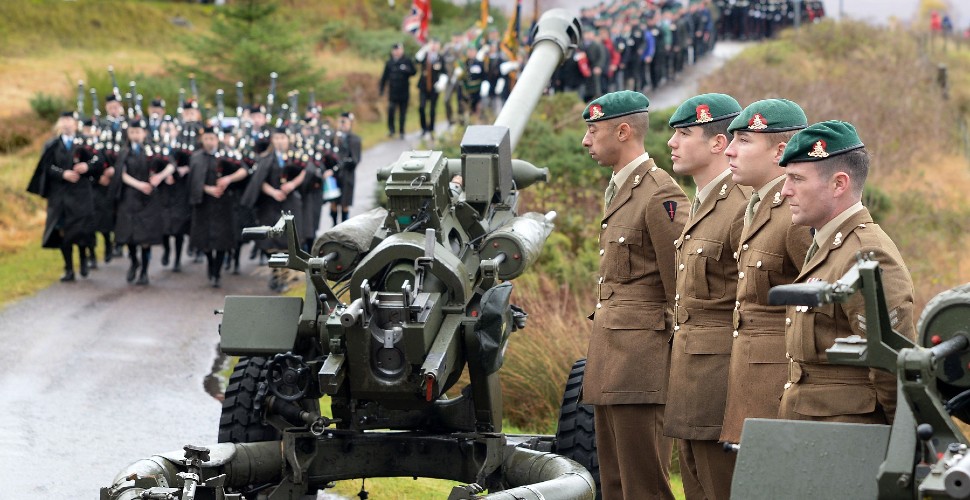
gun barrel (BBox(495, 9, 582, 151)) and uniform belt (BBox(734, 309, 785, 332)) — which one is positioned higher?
gun barrel (BBox(495, 9, 582, 151))

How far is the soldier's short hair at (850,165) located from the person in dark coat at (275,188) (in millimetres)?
12770

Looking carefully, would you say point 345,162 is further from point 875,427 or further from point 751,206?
point 875,427

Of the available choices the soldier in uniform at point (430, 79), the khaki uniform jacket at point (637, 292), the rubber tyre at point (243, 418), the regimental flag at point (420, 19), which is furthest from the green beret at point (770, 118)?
the regimental flag at point (420, 19)

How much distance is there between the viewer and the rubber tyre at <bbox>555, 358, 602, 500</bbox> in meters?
8.33

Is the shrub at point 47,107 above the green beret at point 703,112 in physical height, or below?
below

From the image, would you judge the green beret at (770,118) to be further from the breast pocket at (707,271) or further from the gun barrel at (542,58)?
the gun barrel at (542,58)

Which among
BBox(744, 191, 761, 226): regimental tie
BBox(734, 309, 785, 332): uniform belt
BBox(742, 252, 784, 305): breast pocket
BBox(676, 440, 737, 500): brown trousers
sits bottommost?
BBox(676, 440, 737, 500): brown trousers

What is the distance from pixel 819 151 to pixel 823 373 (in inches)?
30.8

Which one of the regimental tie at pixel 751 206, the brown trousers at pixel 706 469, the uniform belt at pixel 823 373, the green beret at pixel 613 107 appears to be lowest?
the brown trousers at pixel 706 469

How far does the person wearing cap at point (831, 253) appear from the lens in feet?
17.4

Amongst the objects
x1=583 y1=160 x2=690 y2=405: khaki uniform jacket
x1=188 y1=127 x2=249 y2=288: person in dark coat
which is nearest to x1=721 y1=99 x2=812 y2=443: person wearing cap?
x1=583 y1=160 x2=690 y2=405: khaki uniform jacket

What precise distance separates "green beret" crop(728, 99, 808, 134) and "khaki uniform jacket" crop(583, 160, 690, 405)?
1.28 metres

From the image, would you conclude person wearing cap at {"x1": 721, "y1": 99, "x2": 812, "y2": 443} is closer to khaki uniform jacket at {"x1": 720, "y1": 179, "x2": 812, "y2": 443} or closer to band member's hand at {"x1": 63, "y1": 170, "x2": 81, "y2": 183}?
khaki uniform jacket at {"x1": 720, "y1": 179, "x2": 812, "y2": 443}

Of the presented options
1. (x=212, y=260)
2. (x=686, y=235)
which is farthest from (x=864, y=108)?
(x=686, y=235)
